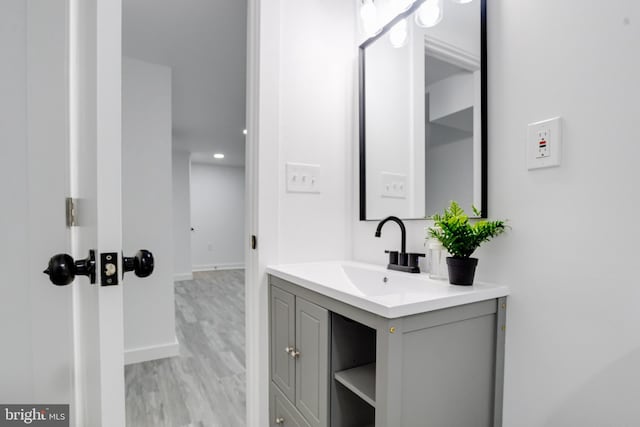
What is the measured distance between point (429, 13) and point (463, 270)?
98 centimetres

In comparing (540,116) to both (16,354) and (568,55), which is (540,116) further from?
(16,354)

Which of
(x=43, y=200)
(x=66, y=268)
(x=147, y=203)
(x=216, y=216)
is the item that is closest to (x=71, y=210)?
(x=43, y=200)

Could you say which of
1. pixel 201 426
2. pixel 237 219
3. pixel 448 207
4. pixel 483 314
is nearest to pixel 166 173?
pixel 201 426

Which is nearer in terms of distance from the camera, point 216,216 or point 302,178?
point 302,178

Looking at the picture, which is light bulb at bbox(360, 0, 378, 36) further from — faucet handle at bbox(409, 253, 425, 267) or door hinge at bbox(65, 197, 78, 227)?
door hinge at bbox(65, 197, 78, 227)

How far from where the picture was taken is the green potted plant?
36.5 inches

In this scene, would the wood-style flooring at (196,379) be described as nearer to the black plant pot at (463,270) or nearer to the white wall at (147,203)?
the white wall at (147,203)

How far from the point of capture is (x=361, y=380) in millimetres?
964

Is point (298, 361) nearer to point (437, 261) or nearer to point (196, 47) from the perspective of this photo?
point (437, 261)

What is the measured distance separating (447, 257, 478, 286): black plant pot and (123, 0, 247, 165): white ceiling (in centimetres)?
184

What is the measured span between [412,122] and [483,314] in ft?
2.66

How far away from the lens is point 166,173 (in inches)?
101

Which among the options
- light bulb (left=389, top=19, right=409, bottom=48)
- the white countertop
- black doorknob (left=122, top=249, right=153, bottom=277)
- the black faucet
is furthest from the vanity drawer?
light bulb (left=389, top=19, right=409, bottom=48)

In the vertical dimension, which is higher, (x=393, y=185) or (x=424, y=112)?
(x=424, y=112)
